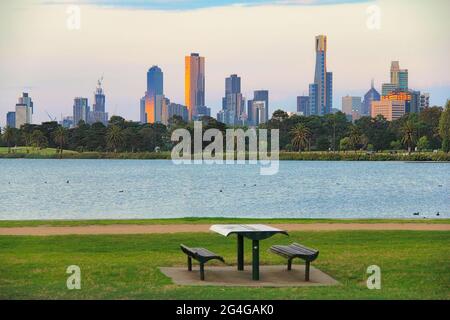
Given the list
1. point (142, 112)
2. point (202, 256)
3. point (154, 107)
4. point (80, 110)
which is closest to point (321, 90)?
point (154, 107)

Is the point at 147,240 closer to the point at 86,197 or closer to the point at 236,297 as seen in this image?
the point at 236,297

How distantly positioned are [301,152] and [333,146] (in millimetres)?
6208

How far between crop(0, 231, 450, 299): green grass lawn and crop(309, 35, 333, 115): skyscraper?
87.7 meters

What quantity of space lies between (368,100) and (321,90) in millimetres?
31565

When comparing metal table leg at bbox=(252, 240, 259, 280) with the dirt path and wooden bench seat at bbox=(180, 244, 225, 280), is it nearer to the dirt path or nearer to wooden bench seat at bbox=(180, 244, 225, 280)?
wooden bench seat at bbox=(180, 244, 225, 280)

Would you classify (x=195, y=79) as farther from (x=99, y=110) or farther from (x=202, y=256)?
(x=99, y=110)

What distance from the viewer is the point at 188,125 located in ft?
431

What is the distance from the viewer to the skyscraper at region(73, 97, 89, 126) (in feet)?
471

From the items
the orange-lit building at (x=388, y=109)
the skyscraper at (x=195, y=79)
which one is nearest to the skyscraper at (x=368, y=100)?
the orange-lit building at (x=388, y=109)

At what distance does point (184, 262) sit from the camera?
1658 cm

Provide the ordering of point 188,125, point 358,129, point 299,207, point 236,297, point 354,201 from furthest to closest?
point 358,129 < point 188,125 < point 354,201 < point 299,207 < point 236,297

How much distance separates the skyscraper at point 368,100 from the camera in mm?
155000
